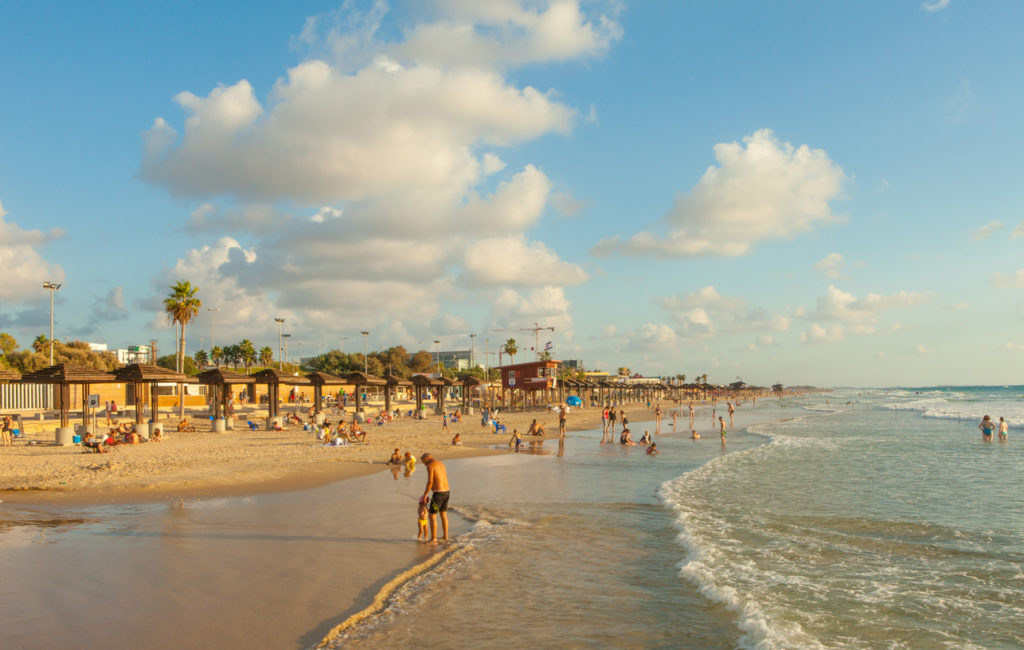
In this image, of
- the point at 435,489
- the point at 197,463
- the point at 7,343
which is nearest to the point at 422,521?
the point at 435,489

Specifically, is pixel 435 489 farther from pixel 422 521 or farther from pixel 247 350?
pixel 247 350

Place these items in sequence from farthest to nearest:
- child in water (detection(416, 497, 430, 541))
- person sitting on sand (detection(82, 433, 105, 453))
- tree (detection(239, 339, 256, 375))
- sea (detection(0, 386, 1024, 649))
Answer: tree (detection(239, 339, 256, 375)) < person sitting on sand (detection(82, 433, 105, 453)) < child in water (detection(416, 497, 430, 541)) < sea (detection(0, 386, 1024, 649))

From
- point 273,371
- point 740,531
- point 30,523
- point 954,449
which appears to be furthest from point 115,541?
point 954,449

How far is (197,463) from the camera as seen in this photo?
63.9 ft

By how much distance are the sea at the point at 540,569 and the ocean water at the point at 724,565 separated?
4cm

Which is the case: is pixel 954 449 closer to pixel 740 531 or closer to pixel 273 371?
pixel 740 531

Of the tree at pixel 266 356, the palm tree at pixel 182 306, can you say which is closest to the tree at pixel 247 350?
the tree at pixel 266 356

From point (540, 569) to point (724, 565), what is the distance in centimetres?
294

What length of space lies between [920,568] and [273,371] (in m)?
29.6

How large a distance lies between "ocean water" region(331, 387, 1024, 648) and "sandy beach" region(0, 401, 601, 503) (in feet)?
16.2

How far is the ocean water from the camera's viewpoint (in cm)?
708

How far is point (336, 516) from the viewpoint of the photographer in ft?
41.8

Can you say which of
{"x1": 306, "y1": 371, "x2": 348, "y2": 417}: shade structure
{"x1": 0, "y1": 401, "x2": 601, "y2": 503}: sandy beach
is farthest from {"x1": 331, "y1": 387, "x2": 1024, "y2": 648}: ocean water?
{"x1": 306, "y1": 371, "x2": 348, "y2": 417}: shade structure

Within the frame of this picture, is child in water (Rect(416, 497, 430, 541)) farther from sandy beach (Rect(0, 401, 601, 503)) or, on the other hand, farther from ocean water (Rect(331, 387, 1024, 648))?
sandy beach (Rect(0, 401, 601, 503))
